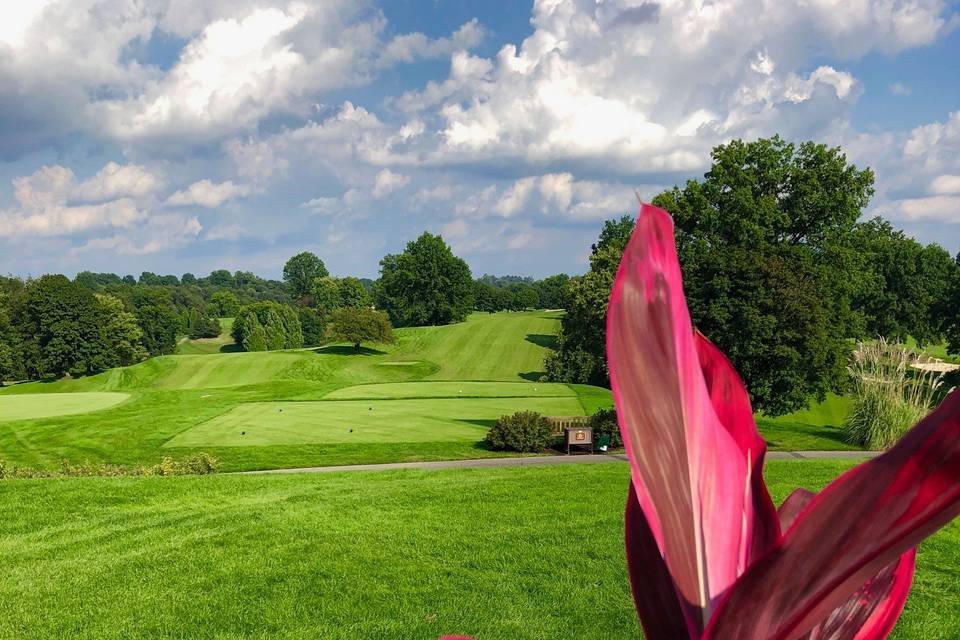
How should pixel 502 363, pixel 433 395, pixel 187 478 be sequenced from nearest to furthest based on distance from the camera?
pixel 187 478, pixel 433 395, pixel 502 363

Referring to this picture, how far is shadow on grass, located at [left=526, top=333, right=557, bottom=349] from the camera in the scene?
198ft

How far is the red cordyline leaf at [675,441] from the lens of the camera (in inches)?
21.2

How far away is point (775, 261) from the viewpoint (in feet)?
62.3

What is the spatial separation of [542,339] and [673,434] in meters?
62.3

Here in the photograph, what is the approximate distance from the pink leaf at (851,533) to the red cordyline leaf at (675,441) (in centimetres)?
5

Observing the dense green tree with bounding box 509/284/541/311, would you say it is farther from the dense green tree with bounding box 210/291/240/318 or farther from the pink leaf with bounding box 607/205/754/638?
the pink leaf with bounding box 607/205/754/638

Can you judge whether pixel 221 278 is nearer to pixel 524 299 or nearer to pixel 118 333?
pixel 524 299

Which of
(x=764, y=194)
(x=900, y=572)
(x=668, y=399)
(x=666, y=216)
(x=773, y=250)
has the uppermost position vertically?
(x=764, y=194)

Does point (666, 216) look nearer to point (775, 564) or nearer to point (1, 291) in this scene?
point (775, 564)

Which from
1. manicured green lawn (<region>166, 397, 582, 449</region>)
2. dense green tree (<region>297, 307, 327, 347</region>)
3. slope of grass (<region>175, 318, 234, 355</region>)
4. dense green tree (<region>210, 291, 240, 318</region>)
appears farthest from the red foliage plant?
dense green tree (<region>210, 291, 240, 318</region>)

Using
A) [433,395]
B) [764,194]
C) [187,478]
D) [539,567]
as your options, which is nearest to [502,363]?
[433,395]

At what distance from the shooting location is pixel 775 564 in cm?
53

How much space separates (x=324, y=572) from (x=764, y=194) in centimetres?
2386

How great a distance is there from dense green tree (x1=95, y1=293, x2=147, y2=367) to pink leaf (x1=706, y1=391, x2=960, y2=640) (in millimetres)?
69628
